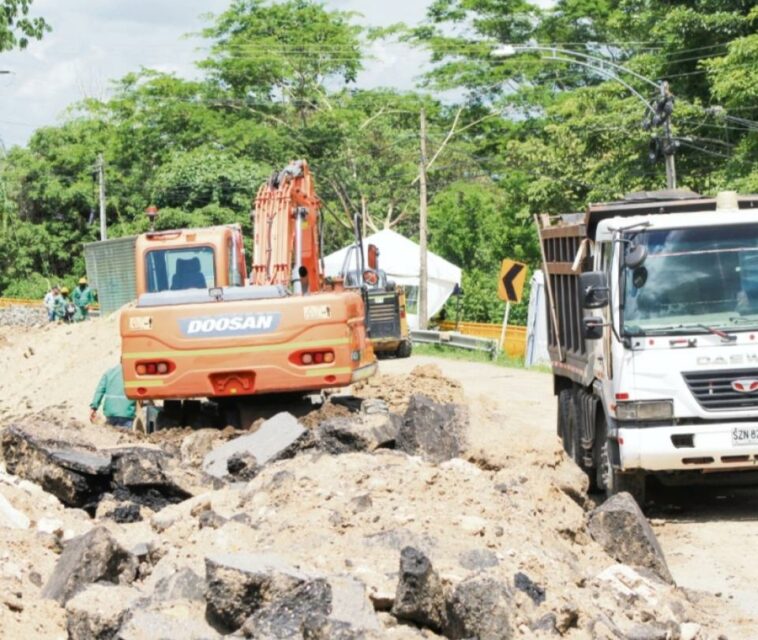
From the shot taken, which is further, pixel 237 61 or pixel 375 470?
pixel 237 61

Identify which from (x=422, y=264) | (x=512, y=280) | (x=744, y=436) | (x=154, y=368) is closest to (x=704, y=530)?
(x=744, y=436)

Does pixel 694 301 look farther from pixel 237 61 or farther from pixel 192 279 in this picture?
pixel 237 61

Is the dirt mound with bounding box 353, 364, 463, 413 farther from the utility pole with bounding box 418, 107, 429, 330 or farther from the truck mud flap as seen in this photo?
the utility pole with bounding box 418, 107, 429, 330

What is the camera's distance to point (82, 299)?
148ft

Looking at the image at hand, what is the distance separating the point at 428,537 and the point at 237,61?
188 ft

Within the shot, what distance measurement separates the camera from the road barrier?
42.3 metres

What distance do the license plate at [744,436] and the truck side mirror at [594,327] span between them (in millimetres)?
1416

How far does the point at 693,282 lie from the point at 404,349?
26.1 meters

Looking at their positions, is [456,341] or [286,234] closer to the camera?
[286,234]

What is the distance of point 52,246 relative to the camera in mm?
71625

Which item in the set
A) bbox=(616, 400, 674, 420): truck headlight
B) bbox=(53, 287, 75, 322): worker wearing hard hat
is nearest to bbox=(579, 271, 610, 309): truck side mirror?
bbox=(616, 400, 674, 420): truck headlight

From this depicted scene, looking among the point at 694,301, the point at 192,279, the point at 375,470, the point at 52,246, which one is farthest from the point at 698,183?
the point at 52,246

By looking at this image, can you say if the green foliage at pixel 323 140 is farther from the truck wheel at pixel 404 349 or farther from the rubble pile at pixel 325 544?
the rubble pile at pixel 325 544

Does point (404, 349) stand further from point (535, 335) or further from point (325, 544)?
point (325, 544)
